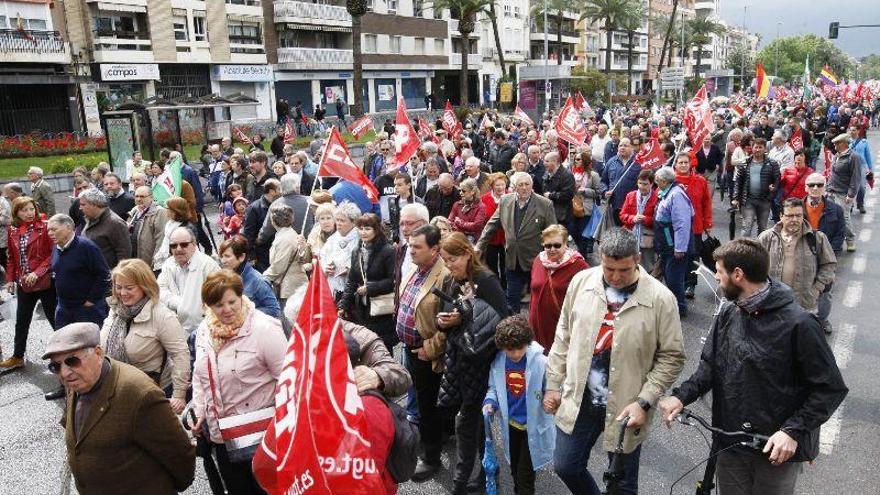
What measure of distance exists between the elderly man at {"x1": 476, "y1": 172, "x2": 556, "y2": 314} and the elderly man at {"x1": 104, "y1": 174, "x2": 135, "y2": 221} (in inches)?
191

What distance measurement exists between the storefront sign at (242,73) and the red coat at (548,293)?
132ft

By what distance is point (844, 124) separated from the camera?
76.6 feet

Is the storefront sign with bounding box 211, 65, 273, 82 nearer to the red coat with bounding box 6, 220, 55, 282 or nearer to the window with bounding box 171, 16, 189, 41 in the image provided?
the window with bounding box 171, 16, 189, 41

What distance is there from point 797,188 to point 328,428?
916cm

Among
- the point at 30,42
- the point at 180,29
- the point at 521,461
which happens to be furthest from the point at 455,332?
the point at 180,29

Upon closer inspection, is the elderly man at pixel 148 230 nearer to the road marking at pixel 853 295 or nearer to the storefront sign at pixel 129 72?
the road marking at pixel 853 295

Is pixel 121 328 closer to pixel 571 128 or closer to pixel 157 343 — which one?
pixel 157 343

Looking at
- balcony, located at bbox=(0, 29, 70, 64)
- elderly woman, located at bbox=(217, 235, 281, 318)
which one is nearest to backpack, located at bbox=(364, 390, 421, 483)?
elderly woman, located at bbox=(217, 235, 281, 318)

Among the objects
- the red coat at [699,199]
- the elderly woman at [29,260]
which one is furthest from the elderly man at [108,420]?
the red coat at [699,199]

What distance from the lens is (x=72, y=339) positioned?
3129 mm

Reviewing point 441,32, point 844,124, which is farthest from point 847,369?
point 441,32

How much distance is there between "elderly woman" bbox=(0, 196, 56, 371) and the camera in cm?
691

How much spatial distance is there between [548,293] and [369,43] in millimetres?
49758

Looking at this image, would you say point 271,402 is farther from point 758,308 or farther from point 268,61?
point 268,61
